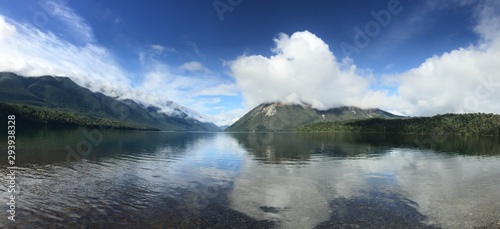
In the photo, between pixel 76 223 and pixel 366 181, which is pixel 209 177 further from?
pixel 366 181

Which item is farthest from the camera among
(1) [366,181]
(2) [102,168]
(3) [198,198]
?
(2) [102,168]

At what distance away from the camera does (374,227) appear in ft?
63.2

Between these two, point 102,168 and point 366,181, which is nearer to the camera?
point 366,181

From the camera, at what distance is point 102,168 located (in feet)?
145

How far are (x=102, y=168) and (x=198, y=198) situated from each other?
1126 inches

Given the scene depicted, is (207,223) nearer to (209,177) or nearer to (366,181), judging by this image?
(209,177)

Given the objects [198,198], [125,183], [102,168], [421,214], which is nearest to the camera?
[421,214]

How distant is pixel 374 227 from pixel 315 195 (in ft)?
32.8

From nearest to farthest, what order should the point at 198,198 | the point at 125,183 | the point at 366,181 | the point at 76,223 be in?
the point at 76,223
the point at 198,198
the point at 125,183
the point at 366,181

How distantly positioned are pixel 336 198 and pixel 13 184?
42106 mm

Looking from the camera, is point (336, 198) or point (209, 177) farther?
point (209, 177)

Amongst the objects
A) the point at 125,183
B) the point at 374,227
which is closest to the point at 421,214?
the point at 374,227

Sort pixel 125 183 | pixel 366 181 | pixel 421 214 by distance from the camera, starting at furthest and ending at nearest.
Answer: pixel 366 181 → pixel 125 183 → pixel 421 214

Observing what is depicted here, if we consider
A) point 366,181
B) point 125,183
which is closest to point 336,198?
point 366,181
